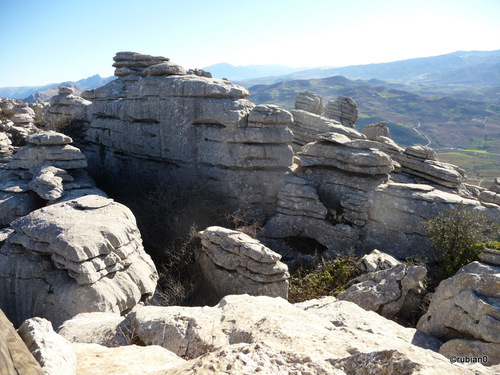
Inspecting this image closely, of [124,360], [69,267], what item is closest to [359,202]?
[69,267]

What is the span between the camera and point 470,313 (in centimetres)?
620

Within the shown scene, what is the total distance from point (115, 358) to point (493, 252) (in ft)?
23.7

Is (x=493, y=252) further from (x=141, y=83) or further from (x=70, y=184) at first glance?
(x=141, y=83)

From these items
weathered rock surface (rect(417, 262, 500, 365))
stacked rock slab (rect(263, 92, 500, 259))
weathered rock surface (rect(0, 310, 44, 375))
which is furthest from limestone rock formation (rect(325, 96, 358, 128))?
weathered rock surface (rect(0, 310, 44, 375))

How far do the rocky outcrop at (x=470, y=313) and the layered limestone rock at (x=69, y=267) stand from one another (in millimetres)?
6103

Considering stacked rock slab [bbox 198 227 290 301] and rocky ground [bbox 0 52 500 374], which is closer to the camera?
rocky ground [bbox 0 52 500 374]

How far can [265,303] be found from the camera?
5496 millimetres

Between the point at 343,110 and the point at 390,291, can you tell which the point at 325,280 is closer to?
the point at 390,291

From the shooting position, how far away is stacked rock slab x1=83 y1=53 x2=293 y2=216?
13.4 meters

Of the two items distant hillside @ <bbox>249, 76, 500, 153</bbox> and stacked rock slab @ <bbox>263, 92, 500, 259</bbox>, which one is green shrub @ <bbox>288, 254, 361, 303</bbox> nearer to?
stacked rock slab @ <bbox>263, 92, 500, 259</bbox>

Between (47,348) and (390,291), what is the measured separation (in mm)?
7627

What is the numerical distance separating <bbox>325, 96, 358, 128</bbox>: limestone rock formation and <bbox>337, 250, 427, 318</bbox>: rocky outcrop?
2060 centimetres

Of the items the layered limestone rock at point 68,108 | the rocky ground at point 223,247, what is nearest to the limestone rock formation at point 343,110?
the rocky ground at point 223,247

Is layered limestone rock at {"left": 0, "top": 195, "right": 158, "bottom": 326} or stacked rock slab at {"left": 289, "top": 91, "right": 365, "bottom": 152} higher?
stacked rock slab at {"left": 289, "top": 91, "right": 365, "bottom": 152}
